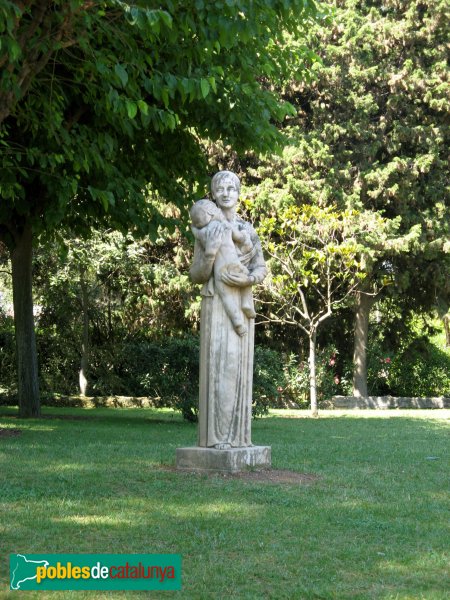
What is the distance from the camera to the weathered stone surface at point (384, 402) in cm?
2908

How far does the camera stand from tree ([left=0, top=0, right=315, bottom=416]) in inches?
374

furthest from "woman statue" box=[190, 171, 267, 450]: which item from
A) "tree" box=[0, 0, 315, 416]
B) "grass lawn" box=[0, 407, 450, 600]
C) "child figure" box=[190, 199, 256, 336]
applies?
"tree" box=[0, 0, 315, 416]

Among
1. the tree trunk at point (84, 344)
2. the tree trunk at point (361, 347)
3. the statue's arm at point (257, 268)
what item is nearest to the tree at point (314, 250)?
the tree trunk at point (361, 347)

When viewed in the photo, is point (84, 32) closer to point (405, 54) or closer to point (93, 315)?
point (93, 315)

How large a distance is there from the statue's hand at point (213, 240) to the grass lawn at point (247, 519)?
2.32 m

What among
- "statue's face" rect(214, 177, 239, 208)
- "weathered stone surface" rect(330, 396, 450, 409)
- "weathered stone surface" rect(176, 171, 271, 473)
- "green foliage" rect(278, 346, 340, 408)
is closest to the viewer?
"weathered stone surface" rect(176, 171, 271, 473)

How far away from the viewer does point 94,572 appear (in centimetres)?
561

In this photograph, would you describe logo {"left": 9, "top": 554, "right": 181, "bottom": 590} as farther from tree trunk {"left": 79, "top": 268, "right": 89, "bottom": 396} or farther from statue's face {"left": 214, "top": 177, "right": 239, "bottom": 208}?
tree trunk {"left": 79, "top": 268, "right": 89, "bottom": 396}

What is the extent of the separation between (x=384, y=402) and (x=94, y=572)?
2449 cm

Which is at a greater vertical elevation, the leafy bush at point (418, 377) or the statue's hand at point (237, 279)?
the statue's hand at point (237, 279)

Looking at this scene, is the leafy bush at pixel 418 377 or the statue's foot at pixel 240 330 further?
the leafy bush at pixel 418 377

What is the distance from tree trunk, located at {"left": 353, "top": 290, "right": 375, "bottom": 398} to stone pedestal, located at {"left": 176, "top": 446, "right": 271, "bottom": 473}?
19.8m

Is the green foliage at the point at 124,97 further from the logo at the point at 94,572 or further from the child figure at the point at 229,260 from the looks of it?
the logo at the point at 94,572

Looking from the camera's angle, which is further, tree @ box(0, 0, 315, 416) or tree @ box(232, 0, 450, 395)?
tree @ box(232, 0, 450, 395)
